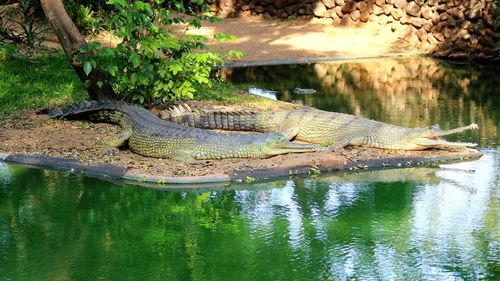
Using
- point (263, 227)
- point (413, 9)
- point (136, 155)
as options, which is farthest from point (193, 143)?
point (413, 9)

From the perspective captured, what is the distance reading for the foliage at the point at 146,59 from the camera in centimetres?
862

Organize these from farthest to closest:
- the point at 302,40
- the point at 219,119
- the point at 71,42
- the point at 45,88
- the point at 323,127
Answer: the point at 302,40 < the point at 45,88 < the point at 71,42 < the point at 219,119 < the point at 323,127

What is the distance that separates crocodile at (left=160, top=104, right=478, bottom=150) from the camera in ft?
25.2

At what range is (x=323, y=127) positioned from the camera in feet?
26.7

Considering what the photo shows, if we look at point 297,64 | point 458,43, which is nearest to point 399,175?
point 297,64

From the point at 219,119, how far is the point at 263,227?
2.84m

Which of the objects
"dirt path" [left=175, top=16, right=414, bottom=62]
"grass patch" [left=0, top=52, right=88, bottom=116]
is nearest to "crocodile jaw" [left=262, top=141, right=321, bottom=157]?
"grass patch" [left=0, top=52, right=88, bottom=116]

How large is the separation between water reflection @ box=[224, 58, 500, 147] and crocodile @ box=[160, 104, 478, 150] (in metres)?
0.83

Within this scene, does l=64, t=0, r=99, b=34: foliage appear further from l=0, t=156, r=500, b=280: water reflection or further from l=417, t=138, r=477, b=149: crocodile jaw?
l=417, t=138, r=477, b=149: crocodile jaw

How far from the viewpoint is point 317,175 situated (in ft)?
23.2

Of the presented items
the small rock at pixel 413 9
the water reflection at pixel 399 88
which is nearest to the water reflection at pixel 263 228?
the water reflection at pixel 399 88

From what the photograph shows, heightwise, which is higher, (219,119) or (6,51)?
(6,51)

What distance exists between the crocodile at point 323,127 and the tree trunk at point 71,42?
83cm

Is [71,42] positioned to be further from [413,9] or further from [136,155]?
[413,9]
